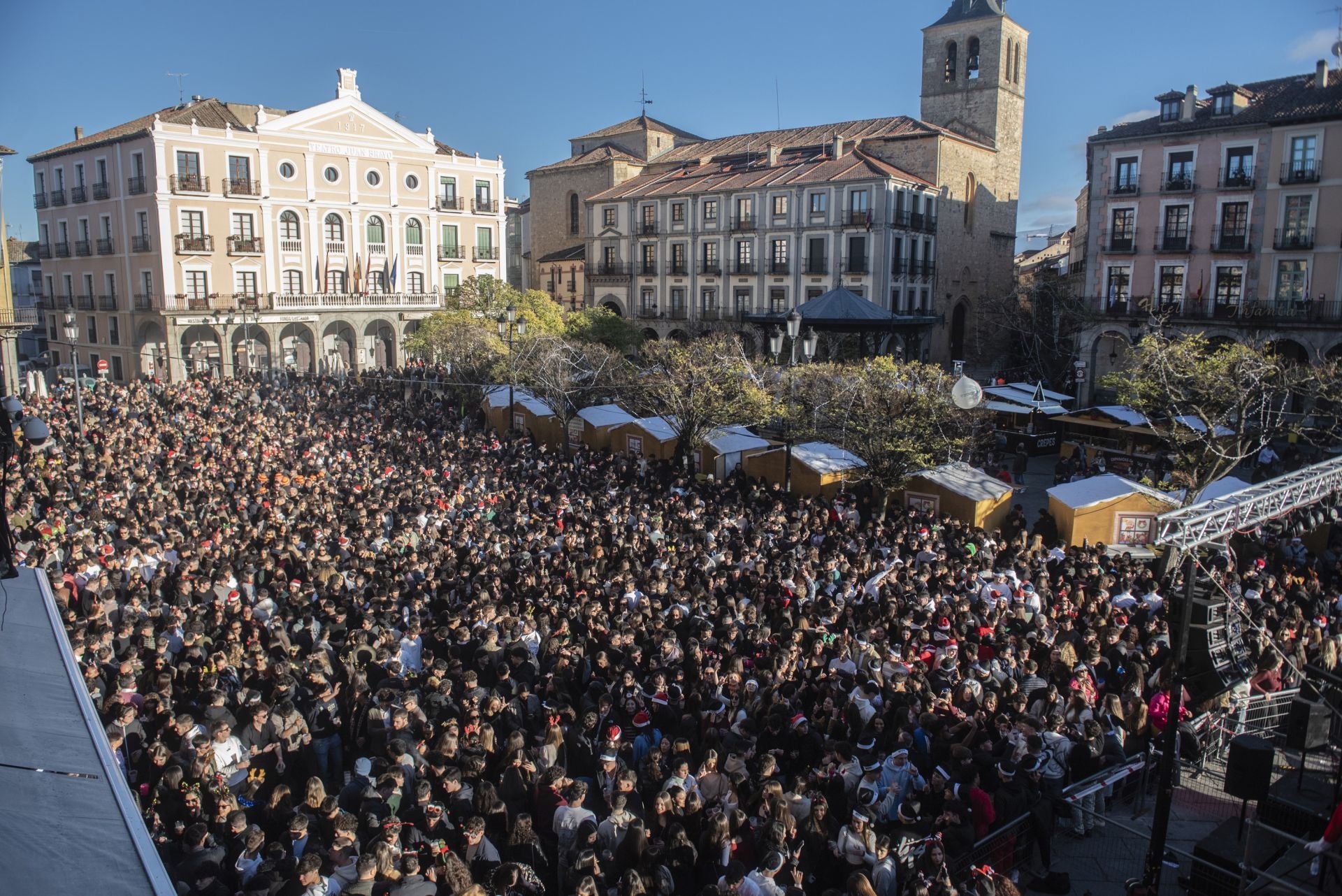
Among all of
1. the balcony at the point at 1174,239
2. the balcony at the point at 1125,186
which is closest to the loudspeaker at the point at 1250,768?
the balcony at the point at 1174,239

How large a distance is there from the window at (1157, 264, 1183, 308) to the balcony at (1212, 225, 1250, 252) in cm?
140

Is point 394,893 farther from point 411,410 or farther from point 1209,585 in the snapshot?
point 411,410

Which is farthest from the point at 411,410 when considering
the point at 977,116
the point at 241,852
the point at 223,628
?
the point at 977,116

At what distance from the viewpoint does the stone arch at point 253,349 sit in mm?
42000

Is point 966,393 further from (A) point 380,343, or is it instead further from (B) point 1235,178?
(A) point 380,343

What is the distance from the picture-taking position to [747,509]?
17.0m

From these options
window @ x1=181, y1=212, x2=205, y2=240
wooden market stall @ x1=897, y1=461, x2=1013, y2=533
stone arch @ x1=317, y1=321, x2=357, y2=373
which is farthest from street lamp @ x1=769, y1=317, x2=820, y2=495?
window @ x1=181, y1=212, x2=205, y2=240

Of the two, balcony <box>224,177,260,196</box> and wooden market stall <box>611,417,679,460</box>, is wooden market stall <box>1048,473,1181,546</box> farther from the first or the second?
balcony <box>224,177,260,196</box>

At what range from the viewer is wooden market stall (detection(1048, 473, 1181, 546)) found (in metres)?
16.0

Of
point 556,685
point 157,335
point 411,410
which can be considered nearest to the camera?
point 556,685

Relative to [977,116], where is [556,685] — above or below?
below

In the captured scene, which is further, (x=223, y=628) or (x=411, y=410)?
(x=411, y=410)

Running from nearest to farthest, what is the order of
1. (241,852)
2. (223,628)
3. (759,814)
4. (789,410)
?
(241,852) → (759,814) → (223,628) → (789,410)

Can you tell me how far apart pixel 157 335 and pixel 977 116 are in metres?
41.9
